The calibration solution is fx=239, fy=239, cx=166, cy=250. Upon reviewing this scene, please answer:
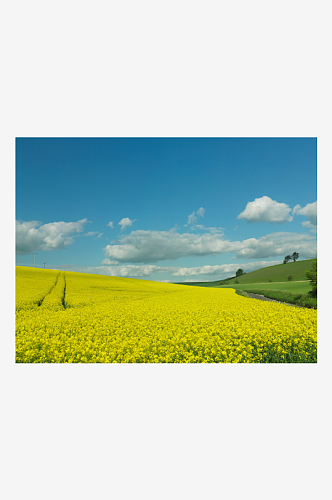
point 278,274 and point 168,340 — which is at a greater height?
point 168,340

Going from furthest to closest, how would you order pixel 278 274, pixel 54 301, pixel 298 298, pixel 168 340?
1. pixel 278 274
2. pixel 298 298
3. pixel 54 301
4. pixel 168 340

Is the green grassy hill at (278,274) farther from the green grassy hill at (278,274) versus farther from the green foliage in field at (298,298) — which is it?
the green foliage in field at (298,298)

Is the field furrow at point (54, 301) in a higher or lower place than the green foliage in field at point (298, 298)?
higher

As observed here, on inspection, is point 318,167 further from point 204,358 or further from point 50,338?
point 50,338

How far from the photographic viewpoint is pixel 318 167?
4.70 metres

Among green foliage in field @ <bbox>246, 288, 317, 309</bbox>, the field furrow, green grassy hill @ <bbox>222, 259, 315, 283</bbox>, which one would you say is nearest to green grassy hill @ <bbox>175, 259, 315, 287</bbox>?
green grassy hill @ <bbox>222, 259, 315, 283</bbox>

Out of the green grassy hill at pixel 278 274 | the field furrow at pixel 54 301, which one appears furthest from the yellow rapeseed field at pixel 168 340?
the green grassy hill at pixel 278 274

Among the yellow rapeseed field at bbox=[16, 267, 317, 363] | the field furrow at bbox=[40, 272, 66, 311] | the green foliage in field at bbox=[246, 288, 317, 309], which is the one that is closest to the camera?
the yellow rapeseed field at bbox=[16, 267, 317, 363]

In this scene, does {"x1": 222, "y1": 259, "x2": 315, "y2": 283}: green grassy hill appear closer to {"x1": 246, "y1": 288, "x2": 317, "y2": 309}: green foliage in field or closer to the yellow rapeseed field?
{"x1": 246, "y1": 288, "x2": 317, "y2": 309}: green foliage in field

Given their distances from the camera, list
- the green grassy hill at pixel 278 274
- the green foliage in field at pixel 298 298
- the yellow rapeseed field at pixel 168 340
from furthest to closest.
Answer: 1. the green grassy hill at pixel 278 274
2. the green foliage in field at pixel 298 298
3. the yellow rapeseed field at pixel 168 340

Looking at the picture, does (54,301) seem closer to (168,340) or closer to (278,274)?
(168,340)

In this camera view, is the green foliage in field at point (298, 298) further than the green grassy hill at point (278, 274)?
No

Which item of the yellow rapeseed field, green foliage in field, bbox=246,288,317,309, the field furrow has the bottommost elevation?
green foliage in field, bbox=246,288,317,309

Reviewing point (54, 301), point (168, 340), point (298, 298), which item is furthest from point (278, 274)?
point (168, 340)
